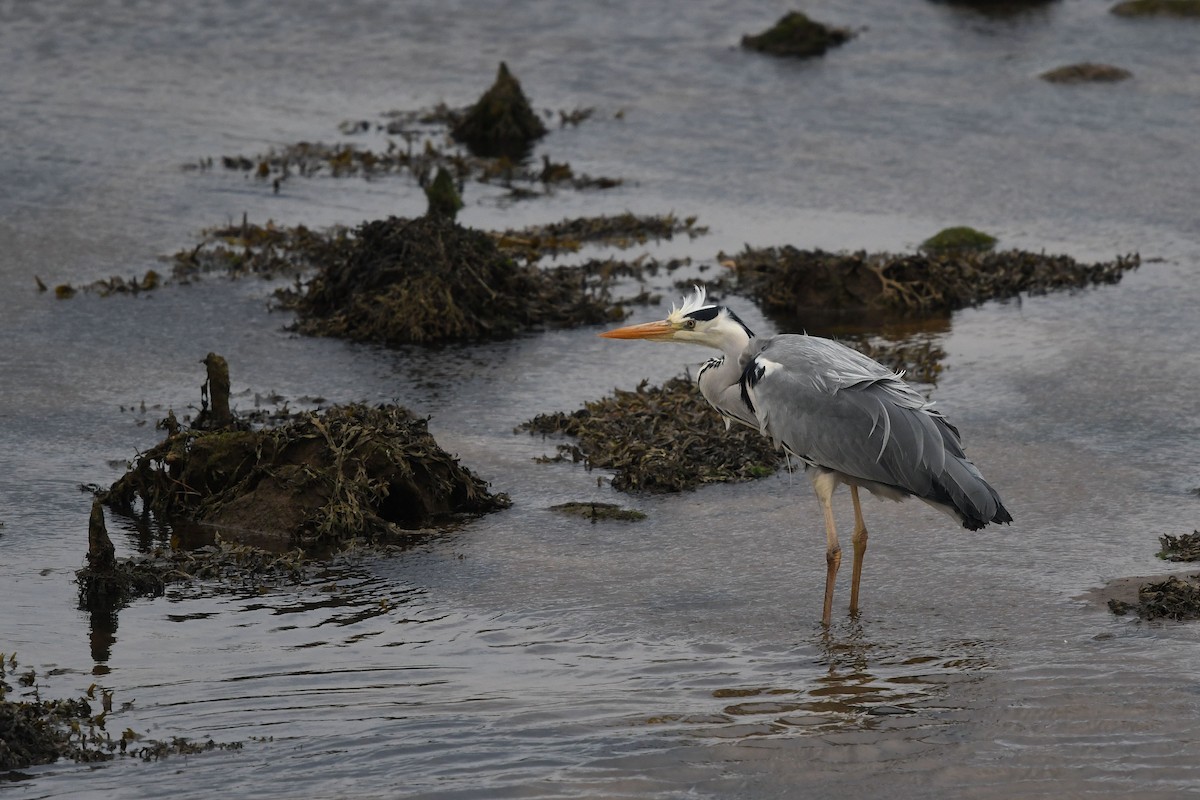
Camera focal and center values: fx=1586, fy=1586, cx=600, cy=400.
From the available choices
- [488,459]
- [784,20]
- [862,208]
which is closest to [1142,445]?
[488,459]

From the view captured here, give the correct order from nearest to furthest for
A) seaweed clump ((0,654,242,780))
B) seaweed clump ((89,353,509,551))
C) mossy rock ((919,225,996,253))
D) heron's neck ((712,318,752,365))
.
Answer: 1. seaweed clump ((0,654,242,780))
2. heron's neck ((712,318,752,365))
3. seaweed clump ((89,353,509,551))
4. mossy rock ((919,225,996,253))

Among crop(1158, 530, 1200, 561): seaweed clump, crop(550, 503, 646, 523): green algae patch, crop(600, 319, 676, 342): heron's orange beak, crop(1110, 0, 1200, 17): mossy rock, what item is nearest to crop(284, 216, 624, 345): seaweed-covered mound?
crop(550, 503, 646, 523): green algae patch

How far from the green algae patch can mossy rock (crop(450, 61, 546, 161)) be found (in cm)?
1159

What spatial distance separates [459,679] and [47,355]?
6611mm

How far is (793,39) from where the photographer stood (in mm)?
26109

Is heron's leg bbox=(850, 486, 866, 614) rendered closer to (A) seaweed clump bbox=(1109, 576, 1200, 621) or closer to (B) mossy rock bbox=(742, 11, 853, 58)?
(A) seaweed clump bbox=(1109, 576, 1200, 621)

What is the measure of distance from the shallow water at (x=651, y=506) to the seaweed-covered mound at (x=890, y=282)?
376mm

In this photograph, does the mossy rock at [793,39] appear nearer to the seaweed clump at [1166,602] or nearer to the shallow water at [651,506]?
the shallow water at [651,506]

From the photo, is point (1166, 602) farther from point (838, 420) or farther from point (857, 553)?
point (838, 420)

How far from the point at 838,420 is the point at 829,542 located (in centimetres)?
63

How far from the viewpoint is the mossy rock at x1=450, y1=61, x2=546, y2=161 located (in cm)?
2031

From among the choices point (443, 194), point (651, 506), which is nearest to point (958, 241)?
point (443, 194)

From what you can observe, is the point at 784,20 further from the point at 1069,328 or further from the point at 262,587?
the point at 262,587

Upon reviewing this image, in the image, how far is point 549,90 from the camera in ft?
78.0
